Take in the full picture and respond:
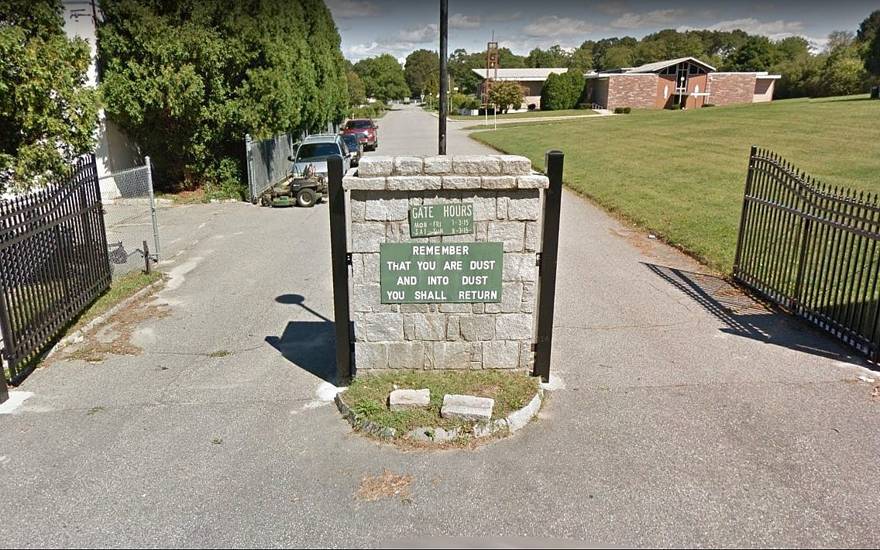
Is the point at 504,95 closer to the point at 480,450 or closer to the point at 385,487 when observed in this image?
the point at 480,450

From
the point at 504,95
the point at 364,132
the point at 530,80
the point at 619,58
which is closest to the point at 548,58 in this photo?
the point at 619,58

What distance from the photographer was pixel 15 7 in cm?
744

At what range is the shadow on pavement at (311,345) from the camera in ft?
18.4

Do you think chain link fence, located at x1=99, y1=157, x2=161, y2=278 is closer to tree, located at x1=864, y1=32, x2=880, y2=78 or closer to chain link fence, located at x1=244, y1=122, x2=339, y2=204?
chain link fence, located at x1=244, y1=122, x2=339, y2=204

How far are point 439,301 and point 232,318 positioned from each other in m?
3.48

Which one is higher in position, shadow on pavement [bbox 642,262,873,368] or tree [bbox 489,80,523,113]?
tree [bbox 489,80,523,113]

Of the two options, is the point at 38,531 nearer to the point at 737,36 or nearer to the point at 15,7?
the point at 15,7

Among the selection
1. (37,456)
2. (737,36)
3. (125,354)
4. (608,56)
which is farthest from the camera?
(737,36)

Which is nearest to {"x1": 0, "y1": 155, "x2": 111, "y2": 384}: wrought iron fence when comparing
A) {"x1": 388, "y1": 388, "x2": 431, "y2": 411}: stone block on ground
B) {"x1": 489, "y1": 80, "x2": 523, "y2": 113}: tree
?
{"x1": 388, "y1": 388, "x2": 431, "y2": 411}: stone block on ground

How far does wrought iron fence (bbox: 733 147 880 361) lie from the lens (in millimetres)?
5734

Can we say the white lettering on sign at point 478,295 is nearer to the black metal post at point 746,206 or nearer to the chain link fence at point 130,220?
the black metal post at point 746,206

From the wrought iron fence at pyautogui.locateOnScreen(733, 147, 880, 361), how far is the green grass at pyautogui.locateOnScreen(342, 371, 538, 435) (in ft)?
11.9

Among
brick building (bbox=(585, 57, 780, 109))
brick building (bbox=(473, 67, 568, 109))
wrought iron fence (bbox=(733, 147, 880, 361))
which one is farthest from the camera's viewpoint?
brick building (bbox=(473, 67, 568, 109))

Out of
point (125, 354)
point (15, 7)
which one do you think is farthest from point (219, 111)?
point (125, 354)
